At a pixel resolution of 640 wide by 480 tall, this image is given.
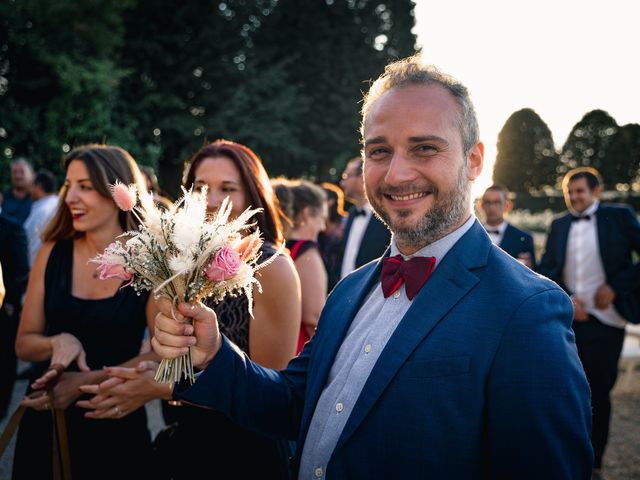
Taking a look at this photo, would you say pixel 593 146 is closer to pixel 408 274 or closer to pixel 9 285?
pixel 9 285

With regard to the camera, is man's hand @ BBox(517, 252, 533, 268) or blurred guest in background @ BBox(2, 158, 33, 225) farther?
blurred guest in background @ BBox(2, 158, 33, 225)

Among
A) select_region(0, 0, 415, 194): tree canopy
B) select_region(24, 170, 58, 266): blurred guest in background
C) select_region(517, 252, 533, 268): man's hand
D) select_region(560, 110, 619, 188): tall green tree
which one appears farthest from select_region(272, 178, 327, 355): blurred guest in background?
select_region(560, 110, 619, 188): tall green tree

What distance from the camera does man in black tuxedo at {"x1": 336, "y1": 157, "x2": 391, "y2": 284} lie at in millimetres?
6170

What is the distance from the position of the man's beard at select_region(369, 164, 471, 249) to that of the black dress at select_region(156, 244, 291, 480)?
1.02m

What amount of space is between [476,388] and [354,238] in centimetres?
530

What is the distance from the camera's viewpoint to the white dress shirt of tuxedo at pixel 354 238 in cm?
660

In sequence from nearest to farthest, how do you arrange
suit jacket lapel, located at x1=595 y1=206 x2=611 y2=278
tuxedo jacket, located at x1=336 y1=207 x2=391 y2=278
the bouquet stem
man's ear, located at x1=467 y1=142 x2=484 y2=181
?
1. the bouquet stem
2. man's ear, located at x1=467 y1=142 x2=484 y2=181
3. suit jacket lapel, located at x1=595 y1=206 x2=611 y2=278
4. tuxedo jacket, located at x1=336 y1=207 x2=391 y2=278

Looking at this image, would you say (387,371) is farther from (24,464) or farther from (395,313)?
(24,464)

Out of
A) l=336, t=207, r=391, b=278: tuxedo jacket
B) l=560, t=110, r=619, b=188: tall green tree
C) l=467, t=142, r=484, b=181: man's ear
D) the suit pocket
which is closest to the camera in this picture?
the suit pocket

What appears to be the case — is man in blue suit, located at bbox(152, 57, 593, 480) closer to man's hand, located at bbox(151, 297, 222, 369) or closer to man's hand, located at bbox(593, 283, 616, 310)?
man's hand, located at bbox(151, 297, 222, 369)

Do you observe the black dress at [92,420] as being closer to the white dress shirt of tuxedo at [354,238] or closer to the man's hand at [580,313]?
the white dress shirt of tuxedo at [354,238]

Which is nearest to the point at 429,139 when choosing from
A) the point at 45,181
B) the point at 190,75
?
the point at 45,181

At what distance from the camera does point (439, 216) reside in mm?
1808

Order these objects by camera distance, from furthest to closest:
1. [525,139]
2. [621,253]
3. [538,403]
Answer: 1. [525,139]
2. [621,253]
3. [538,403]
